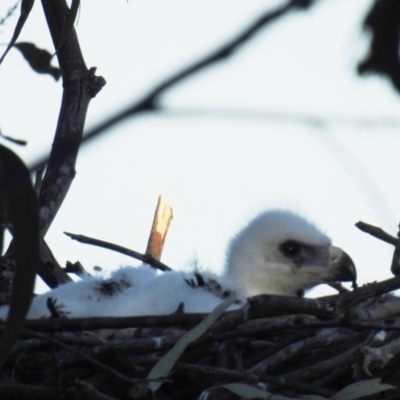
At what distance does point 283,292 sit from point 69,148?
3049 millimetres

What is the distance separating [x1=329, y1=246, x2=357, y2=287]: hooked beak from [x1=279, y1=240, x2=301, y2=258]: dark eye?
0.48ft

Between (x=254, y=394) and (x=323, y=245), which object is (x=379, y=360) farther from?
(x=323, y=245)

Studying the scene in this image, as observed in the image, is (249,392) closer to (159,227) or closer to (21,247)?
(21,247)

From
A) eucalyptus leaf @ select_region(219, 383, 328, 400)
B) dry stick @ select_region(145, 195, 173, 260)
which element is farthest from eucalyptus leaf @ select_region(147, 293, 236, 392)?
dry stick @ select_region(145, 195, 173, 260)

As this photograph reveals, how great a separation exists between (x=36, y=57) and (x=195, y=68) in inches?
101

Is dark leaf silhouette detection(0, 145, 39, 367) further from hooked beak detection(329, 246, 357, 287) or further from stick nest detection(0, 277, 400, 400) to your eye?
hooked beak detection(329, 246, 357, 287)

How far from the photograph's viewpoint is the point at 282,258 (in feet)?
12.3

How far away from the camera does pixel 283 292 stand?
372 centimetres

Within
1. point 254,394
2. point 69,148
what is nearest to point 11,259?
point 254,394

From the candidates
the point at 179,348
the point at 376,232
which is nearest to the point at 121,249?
the point at 376,232

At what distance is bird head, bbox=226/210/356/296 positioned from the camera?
3.69 metres

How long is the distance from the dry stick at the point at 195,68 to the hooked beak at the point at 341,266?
2.95 m

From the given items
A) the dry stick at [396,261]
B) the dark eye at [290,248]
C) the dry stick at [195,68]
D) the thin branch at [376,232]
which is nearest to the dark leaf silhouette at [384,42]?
the dry stick at [195,68]

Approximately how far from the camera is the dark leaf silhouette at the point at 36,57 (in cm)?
314
